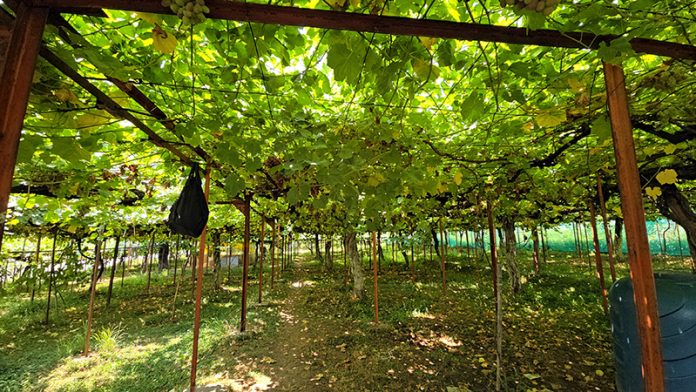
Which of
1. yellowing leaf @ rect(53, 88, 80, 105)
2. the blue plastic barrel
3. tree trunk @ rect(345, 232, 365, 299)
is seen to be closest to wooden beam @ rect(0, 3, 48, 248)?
yellowing leaf @ rect(53, 88, 80, 105)

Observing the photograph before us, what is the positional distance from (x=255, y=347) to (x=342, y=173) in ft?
18.2

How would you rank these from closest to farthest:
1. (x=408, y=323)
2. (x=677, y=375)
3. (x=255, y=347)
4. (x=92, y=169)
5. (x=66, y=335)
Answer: (x=677, y=375), (x=92, y=169), (x=255, y=347), (x=408, y=323), (x=66, y=335)

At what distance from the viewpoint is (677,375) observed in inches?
122

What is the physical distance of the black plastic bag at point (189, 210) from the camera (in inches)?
127

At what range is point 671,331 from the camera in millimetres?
3139

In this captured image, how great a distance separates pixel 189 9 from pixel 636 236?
2001 mm

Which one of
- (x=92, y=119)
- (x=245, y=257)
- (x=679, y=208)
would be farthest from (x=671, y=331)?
(x=245, y=257)

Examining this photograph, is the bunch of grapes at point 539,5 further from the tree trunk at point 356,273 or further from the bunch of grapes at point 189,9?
the tree trunk at point 356,273

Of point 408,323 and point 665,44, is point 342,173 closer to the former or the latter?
point 665,44

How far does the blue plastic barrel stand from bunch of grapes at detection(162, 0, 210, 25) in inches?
162

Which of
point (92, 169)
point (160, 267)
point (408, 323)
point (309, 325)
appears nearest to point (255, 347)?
point (309, 325)

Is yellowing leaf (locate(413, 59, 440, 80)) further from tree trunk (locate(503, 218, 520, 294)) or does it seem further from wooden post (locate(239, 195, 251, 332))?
tree trunk (locate(503, 218, 520, 294))

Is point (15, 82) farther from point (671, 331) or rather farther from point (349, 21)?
point (671, 331)

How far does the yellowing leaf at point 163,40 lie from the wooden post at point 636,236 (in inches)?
83.0
